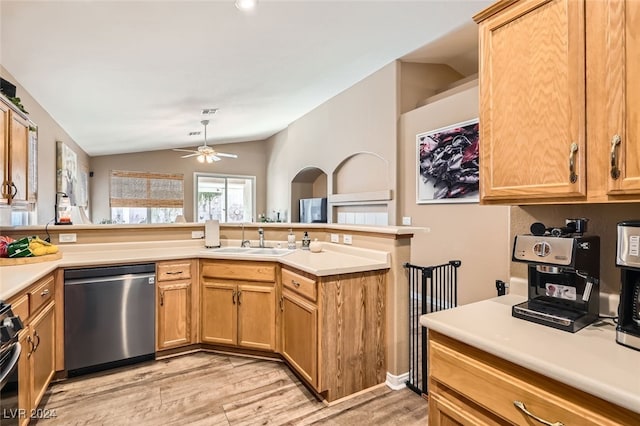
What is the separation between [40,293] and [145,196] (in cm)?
663

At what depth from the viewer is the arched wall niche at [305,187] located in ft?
25.9

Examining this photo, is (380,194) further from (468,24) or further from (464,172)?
(468,24)

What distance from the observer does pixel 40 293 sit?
2.04 metres

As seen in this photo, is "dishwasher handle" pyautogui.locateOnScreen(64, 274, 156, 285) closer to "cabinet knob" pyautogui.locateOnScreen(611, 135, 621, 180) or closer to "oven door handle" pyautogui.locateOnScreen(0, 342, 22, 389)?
"oven door handle" pyautogui.locateOnScreen(0, 342, 22, 389)

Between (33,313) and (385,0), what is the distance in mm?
3601

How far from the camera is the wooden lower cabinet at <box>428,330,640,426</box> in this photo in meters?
0.85

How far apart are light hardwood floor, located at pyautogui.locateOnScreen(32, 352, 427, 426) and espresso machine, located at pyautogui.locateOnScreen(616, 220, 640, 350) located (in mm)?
1379

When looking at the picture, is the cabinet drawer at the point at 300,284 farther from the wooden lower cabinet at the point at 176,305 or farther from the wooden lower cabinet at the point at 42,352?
the wooden lower cabinet at the point at 42,352

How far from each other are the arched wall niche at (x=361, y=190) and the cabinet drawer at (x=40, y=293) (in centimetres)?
409

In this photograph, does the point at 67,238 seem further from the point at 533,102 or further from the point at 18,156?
the point at 533,102

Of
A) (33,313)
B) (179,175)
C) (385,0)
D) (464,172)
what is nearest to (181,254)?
(33,313)

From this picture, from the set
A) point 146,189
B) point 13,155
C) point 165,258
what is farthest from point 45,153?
point 146,189

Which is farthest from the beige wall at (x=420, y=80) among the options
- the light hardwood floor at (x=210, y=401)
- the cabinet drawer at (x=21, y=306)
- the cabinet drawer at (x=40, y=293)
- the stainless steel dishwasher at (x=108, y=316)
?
the cabinet drawer at (x=21, y=306)

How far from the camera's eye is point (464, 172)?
4035 millimetres
